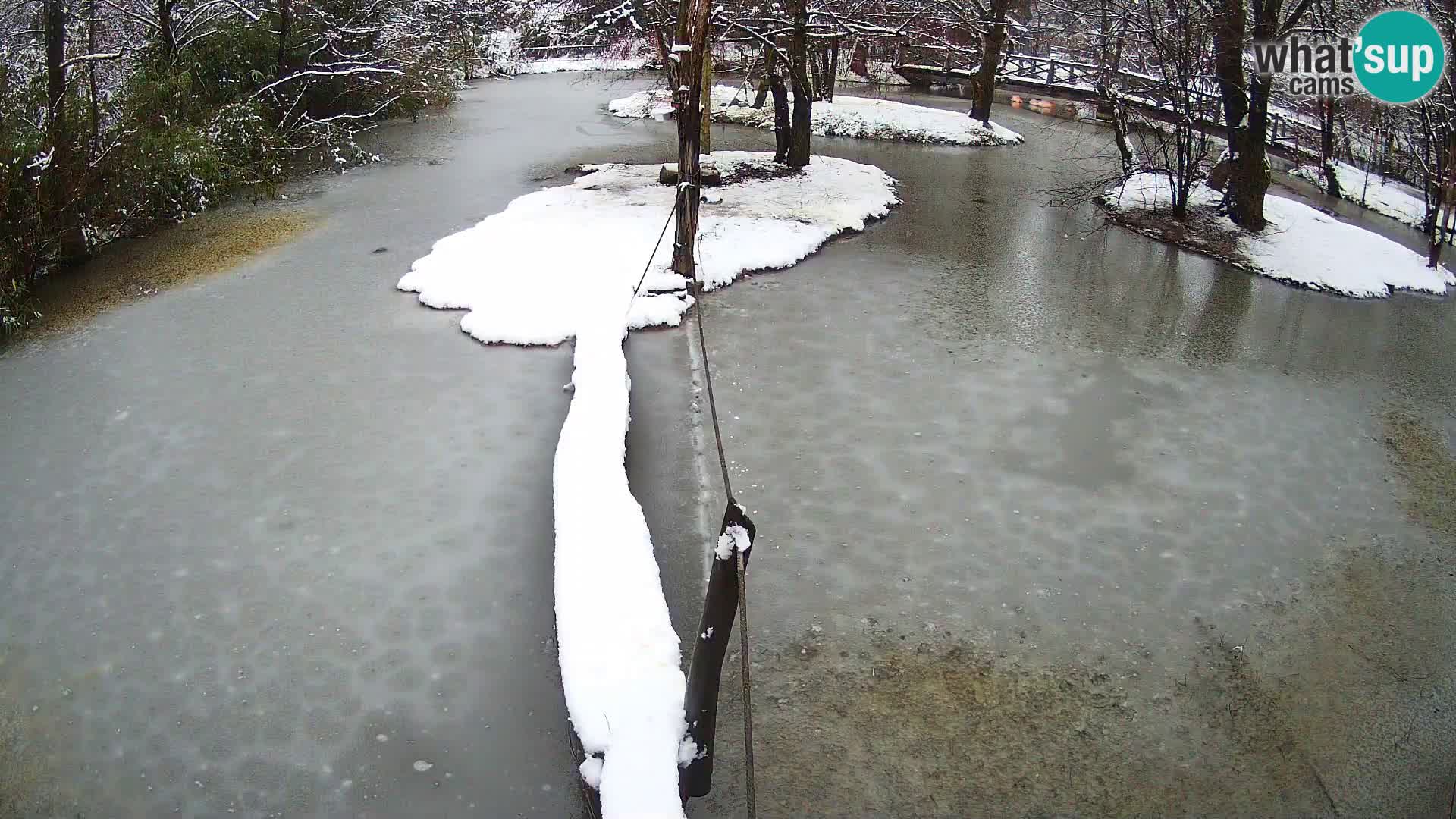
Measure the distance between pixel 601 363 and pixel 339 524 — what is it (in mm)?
2140

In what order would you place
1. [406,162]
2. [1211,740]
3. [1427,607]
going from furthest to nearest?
[406,162] → [1427,607] → [1211,740]

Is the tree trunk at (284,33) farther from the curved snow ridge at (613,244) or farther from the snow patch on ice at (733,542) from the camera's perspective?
the snow patch on ice at (733,542)

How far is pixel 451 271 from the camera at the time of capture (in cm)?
945

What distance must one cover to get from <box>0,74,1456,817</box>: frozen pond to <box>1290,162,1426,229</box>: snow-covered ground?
208 inches

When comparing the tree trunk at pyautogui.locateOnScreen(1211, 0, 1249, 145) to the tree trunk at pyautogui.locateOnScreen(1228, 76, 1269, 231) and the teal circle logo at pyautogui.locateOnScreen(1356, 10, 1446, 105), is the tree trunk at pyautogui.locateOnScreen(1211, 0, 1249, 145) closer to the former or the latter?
the tree trunk at pyautogui.locateOnScreen(1228, 76, 1269, 231)

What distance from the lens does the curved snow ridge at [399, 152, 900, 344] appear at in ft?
27.9

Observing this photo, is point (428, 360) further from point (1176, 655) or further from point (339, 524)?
point (1176, 655)

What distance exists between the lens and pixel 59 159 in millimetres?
9352

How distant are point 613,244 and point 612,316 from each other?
2.49m

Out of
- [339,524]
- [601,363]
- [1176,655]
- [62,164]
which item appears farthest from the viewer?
[62,164]

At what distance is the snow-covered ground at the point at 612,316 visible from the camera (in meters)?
3.39

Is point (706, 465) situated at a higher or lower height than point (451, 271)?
lower

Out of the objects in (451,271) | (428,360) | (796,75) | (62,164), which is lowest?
(428,360)

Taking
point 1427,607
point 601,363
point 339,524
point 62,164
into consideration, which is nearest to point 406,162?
point 62,164
